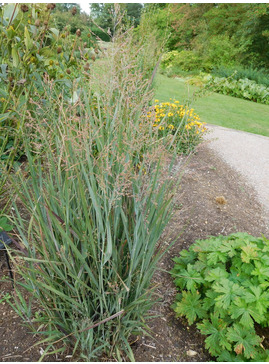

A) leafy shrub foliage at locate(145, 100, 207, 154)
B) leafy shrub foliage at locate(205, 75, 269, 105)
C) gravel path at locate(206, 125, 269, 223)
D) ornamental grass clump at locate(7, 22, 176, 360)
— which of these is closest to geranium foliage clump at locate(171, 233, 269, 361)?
ornamental grass clump at locate(7, 22, 176, 360)

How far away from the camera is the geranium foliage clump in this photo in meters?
1.53

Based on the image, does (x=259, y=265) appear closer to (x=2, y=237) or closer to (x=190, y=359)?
(x=190, y=359)

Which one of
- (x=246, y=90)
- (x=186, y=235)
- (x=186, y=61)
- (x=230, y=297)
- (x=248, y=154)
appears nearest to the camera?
(x=230, y=297)

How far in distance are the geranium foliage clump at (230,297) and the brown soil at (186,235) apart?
0.11 m

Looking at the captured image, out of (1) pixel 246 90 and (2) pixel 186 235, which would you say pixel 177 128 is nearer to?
(2) pixel 186 235

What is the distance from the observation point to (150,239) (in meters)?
1.36

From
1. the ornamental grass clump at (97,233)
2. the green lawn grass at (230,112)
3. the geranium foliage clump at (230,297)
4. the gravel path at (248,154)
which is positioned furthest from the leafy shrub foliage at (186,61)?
the ornamental grass clump at (97,233)

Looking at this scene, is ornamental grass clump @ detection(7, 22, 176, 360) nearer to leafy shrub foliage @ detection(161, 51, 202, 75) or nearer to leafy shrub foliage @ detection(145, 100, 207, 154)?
leafy shrub foliage @ detection(145, 100, 207, 154)

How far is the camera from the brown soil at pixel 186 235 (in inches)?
61.4

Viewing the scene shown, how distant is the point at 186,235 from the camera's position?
99.4 inches

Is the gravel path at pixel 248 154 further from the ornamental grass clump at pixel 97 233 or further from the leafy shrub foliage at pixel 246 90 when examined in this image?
the leafy shrub foliage at pixel 246 90

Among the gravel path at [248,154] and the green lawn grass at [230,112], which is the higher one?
the green lawn grass at [230,112]

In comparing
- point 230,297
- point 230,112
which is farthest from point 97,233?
point 230,112

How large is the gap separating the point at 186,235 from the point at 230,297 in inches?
37.8
